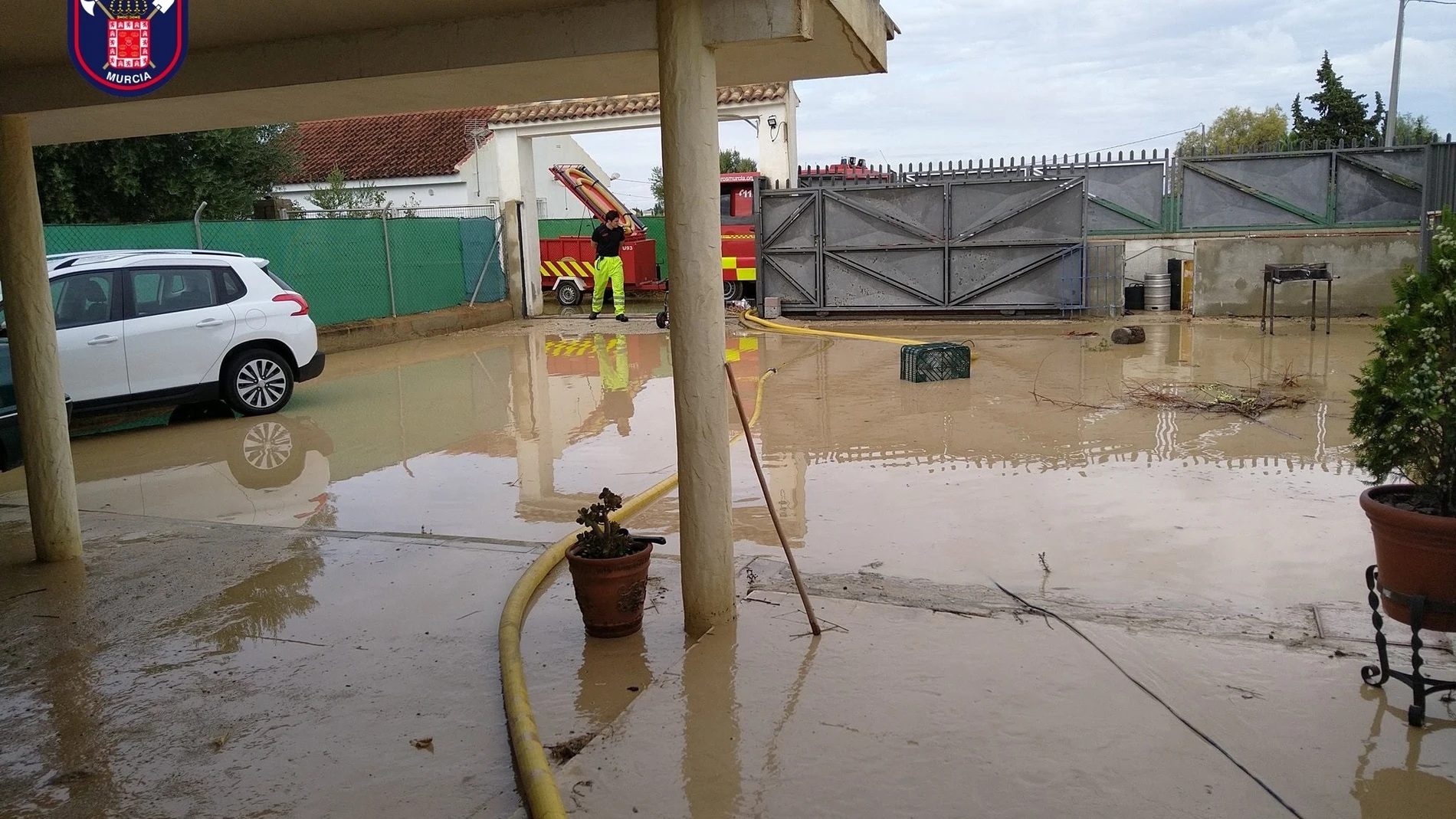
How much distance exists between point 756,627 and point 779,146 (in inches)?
721

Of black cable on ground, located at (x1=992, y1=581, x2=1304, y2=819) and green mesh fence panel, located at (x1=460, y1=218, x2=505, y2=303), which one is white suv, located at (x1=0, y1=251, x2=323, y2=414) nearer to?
black cable on ground, located at (x1=992, y1=581, x2=1304, y2=819)

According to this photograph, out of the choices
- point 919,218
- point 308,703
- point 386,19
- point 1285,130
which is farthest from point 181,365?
point 1285,130

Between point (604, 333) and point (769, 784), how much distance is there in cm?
1592

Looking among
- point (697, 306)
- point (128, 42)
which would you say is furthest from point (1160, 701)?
point (128, 42)

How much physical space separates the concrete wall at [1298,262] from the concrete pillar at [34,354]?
1692 centimetres

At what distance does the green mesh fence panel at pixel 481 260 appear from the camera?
21.2 metres

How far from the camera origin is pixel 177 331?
1017 centimetres

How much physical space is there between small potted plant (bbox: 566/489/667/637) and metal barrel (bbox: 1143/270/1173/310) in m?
16.8

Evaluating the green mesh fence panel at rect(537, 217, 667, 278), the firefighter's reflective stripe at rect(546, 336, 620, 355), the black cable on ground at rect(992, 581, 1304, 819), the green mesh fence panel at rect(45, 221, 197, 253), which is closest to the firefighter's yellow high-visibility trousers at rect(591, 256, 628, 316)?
the firefighter's reflective stripe at rect(546, 336, 620, 355)

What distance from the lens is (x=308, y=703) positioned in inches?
164

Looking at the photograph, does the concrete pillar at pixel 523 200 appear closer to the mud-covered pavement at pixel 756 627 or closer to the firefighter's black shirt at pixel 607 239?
the firefighter's black shirt at pixel 607 239

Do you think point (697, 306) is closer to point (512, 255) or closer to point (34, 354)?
point (34, 354)

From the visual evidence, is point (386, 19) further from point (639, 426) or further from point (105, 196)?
point (105, 196)

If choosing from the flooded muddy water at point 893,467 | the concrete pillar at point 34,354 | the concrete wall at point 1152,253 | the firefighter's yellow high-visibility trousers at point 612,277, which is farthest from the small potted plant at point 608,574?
the concrete wall at point 1152,253
